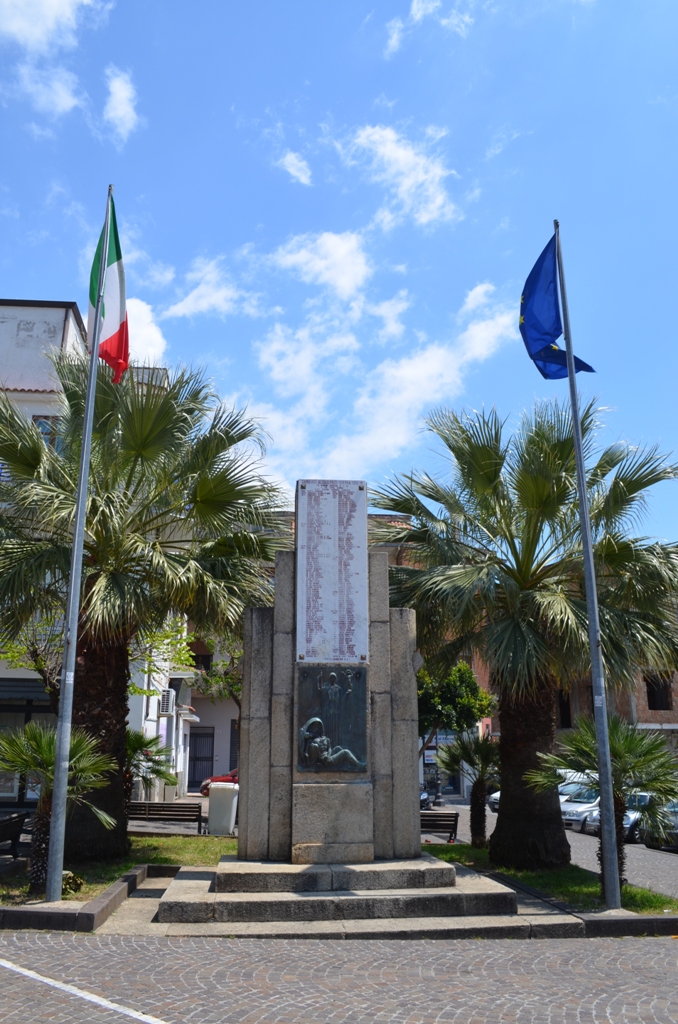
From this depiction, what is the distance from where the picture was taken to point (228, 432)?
12539mm

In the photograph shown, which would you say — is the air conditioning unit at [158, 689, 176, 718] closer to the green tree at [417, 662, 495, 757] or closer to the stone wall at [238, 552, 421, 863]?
the green tree at [417, 662, 495, 757]

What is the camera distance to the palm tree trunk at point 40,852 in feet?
30.7

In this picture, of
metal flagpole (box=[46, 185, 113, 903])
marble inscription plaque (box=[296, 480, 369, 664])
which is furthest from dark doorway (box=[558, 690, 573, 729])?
metal flagpole (box=[46, 185, 113, 903])

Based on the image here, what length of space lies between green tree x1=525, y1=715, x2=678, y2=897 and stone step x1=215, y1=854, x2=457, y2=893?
187 cm

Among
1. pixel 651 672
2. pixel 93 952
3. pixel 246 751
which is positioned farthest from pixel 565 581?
pixel 93 952

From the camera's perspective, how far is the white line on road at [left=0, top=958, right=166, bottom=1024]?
18.5ft

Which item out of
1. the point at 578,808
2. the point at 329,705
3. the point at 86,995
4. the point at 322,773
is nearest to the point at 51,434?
the point at 329,705

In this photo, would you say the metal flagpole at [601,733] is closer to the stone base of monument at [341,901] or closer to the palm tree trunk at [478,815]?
the stone base of monument at [341,901]

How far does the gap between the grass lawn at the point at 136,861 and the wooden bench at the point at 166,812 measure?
4.31 feet

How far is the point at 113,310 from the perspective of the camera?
1120cm

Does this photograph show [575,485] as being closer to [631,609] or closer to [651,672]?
[631,609]

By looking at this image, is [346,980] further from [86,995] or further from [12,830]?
[12,830]

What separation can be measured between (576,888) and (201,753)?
34.9 m

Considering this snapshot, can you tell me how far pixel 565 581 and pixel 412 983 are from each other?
6961mm
